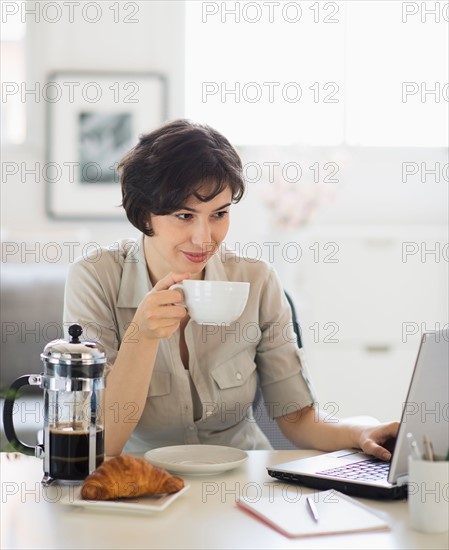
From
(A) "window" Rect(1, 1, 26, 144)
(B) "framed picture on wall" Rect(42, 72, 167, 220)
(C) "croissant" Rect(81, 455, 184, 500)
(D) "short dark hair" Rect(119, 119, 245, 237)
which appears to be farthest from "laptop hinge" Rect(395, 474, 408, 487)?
(A) "window" Rect(1, 1, 26, 144)

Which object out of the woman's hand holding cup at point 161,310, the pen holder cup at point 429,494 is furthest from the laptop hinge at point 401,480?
the woman's hand holding cup at point 161,310

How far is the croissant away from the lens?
3.59 ft

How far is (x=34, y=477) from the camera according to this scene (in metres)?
1.28

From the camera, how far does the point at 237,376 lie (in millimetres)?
1748

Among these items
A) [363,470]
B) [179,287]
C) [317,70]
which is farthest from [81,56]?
[363,470]

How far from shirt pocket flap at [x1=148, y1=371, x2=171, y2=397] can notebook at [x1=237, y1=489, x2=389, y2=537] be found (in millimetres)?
599

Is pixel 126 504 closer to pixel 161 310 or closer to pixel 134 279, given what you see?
pixel 161 310

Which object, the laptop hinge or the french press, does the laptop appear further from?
the french press

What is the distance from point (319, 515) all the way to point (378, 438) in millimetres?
382

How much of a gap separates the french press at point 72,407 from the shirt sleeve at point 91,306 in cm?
43

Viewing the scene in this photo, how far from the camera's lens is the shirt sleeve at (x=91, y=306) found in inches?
66.0

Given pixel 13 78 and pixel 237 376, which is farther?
pixel 13 78

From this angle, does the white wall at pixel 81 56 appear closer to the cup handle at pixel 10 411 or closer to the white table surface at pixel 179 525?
the cup handle at pixel 10 411

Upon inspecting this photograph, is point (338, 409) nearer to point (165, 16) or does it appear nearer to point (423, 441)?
point (165, 16)
